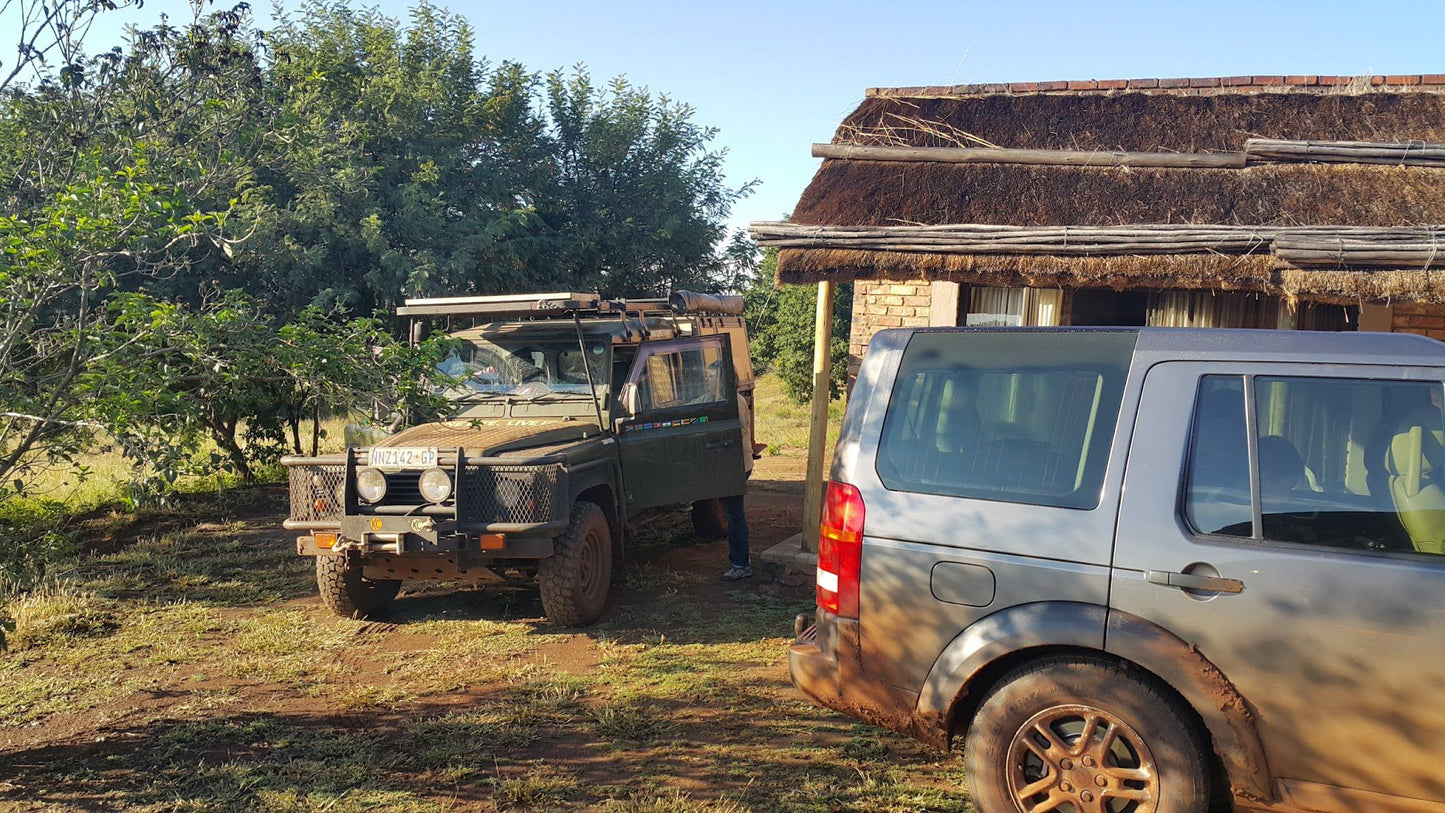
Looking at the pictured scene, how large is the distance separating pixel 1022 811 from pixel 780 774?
127 cm

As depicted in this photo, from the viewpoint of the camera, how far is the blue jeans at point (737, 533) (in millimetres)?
8062

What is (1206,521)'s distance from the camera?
3289mm

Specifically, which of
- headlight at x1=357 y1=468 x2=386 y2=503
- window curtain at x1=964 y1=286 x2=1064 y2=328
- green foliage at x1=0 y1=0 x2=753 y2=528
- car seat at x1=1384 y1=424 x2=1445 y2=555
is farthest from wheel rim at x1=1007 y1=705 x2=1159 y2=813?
window curtain at x1=964 y1=286 x2=1064 y2=328

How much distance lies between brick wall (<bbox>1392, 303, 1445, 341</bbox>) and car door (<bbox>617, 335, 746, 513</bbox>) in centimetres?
497

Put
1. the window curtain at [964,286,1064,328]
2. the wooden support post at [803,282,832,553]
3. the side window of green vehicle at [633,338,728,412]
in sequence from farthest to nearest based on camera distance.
Answer: the window curtain at [964,286,1064,328], the side window of green vehicle at [633,338,728,412], the wooden support post at [803,282,832,553]

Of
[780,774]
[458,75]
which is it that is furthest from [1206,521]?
[458,75]

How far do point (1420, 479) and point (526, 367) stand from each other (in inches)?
229

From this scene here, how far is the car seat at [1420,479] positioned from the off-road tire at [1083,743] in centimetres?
89

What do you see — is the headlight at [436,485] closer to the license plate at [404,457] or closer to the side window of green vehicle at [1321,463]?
the license plate at [404,457]

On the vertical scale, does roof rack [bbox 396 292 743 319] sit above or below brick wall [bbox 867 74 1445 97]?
below

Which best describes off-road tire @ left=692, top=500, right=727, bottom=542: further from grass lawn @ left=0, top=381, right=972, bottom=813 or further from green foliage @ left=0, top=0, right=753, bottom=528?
green foliage @ left=0, top=0, right=753, bottom=528

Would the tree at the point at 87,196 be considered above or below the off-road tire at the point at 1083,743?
above

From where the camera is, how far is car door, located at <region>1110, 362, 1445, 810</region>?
3.00 metres

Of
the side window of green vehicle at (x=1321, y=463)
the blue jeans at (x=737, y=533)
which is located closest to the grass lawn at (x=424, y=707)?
the blue jeans at (x=737, y=533)
